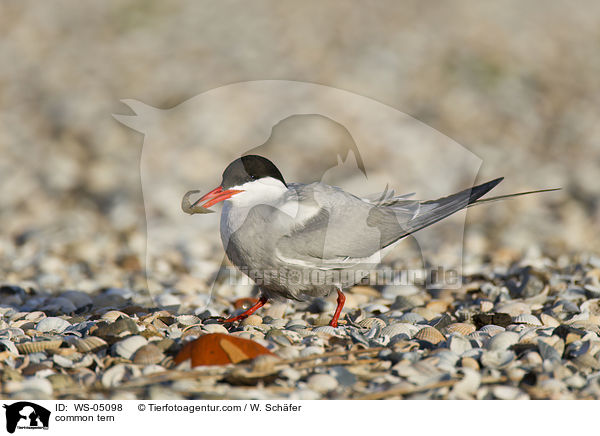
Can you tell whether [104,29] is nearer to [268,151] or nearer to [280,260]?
[268,151]

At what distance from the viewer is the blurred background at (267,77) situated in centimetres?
580

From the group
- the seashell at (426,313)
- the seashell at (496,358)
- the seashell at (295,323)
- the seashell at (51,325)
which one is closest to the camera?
the seashell at (496,358)

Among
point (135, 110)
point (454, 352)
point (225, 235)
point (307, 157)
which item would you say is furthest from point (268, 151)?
point (454, 352)

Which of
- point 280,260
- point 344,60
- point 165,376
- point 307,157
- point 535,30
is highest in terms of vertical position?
point 535,30

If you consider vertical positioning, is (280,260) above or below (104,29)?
below

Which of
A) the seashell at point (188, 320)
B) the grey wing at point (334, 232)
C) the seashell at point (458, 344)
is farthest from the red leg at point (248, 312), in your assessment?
the seashell at point (458, 344)

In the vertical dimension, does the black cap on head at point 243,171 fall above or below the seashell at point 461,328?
above

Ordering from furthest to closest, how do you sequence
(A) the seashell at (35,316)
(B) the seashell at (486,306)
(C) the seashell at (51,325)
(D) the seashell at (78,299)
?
1. (D) the seashell at (78,299)
2. (B) the seashell at (486,306)
3. (A) the seashell at (35,316)
4. (C) the seashell at (51,325)

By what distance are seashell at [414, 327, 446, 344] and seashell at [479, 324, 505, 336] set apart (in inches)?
10.9

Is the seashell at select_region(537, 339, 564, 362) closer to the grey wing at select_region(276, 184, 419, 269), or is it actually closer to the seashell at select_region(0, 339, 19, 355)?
the grey wing at select_region(276, 184, 419, 269)

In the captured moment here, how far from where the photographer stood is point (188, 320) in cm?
360

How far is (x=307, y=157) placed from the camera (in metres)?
7.02

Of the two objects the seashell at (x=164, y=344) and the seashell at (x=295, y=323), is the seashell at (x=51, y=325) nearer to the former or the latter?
the seashell at (x=164, y=344)

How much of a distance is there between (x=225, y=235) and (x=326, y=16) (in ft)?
27.4
